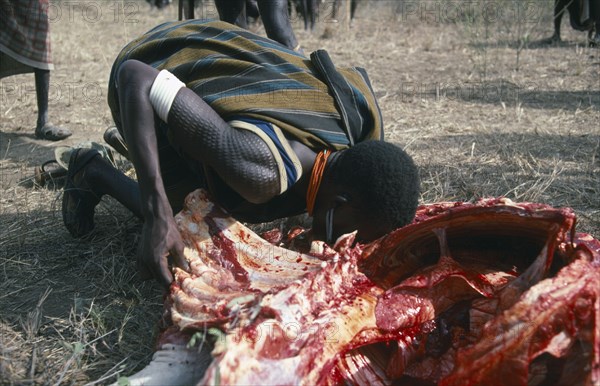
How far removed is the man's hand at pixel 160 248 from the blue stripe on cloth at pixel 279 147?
37 cm

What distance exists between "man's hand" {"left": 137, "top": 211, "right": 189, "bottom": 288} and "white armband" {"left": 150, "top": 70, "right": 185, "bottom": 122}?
1.05 feet

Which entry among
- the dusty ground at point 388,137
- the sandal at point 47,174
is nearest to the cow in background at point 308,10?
the dusty ground at point 388,137

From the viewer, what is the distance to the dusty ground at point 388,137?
202 centimetres

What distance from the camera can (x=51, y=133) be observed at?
4.14m

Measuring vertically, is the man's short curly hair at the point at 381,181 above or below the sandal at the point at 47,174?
above

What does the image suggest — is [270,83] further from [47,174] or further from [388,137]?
[388,137]

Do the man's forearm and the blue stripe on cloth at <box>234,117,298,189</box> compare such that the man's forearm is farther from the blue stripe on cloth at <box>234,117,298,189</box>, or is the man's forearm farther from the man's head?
the man's head

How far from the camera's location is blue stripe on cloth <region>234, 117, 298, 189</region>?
1948 millimetres

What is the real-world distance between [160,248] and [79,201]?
0.91 meters

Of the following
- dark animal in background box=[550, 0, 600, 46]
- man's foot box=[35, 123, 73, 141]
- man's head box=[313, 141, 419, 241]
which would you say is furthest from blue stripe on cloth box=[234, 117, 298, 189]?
dark animal in background box=[550, 0, 600, 46]

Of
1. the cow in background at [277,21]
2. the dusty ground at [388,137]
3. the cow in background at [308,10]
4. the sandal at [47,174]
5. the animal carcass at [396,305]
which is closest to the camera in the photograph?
the animal carcass at [396,305]

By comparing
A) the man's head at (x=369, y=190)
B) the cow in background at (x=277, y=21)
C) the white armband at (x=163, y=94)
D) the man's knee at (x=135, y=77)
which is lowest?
the man's head at (x=369, y=190)

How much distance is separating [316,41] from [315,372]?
6663mm

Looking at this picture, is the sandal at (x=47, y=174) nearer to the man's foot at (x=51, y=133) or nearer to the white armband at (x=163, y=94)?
the man's foot at (x=51, y=133)
